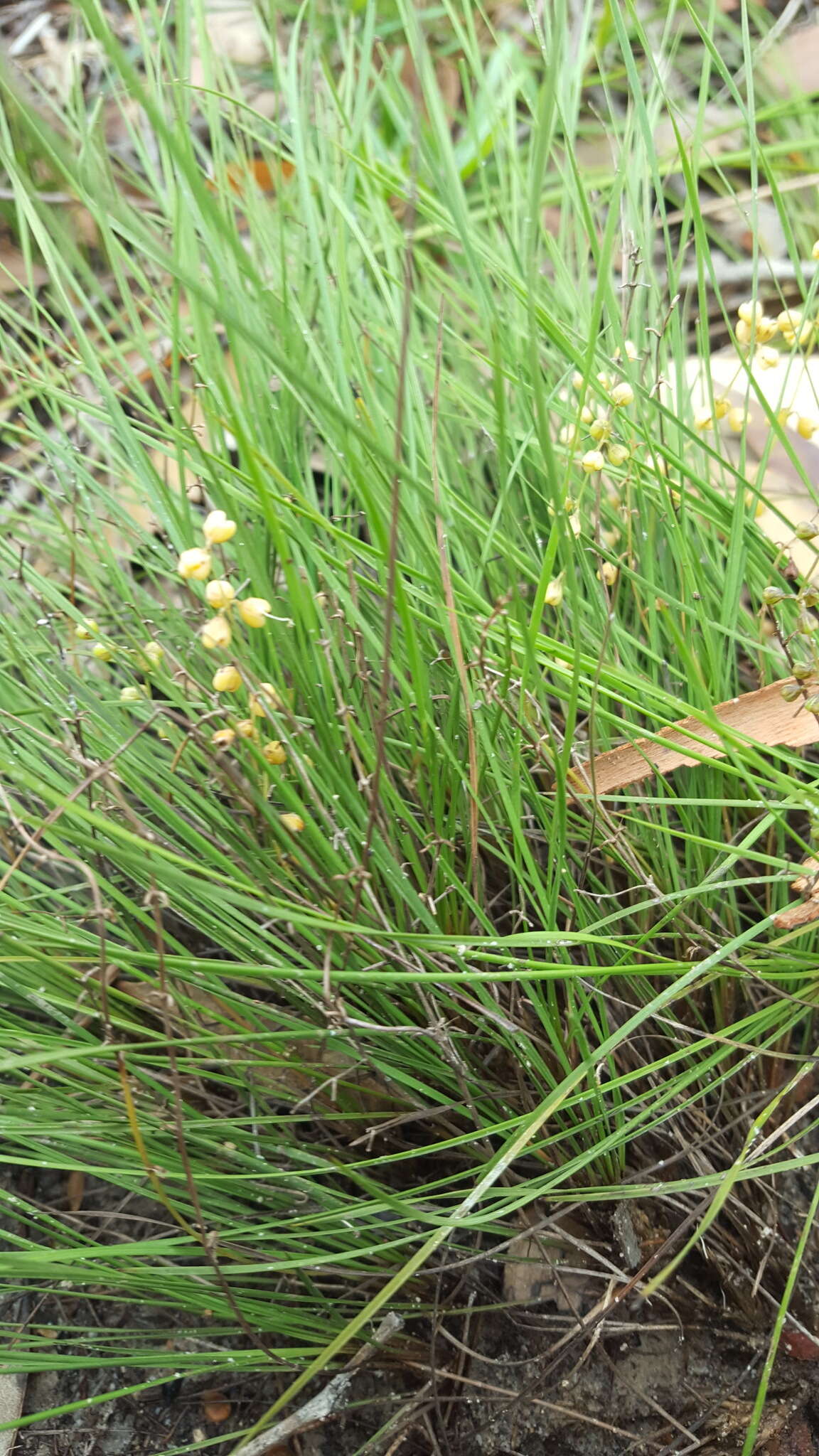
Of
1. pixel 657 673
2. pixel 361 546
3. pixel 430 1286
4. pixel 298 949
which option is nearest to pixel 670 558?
pixel 657 673

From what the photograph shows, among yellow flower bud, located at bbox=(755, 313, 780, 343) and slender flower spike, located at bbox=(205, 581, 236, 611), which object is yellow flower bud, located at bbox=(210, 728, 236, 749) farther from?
yellow flower bud, located at bbox=(755, 313, 780, 343)

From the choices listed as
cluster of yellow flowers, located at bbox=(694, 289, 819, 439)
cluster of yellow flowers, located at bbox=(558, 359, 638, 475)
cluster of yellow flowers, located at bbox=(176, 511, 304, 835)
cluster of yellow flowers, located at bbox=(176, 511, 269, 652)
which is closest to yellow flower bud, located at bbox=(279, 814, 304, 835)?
cluster of yellow flowers, located at bbox=(176, 511, 304, 835)

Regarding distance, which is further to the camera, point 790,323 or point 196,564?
point 790,323

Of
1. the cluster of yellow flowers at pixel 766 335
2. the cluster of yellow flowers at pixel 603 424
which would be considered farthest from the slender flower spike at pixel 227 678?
the cluster of yellow flowers at pixel 766 335

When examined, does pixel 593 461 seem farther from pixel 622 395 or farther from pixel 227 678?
pixel 227 678

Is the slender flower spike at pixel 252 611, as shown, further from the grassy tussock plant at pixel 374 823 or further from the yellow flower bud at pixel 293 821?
the yellow flower bud at pixel 293 821

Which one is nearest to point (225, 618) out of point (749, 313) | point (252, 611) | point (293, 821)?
point (252, 611)
